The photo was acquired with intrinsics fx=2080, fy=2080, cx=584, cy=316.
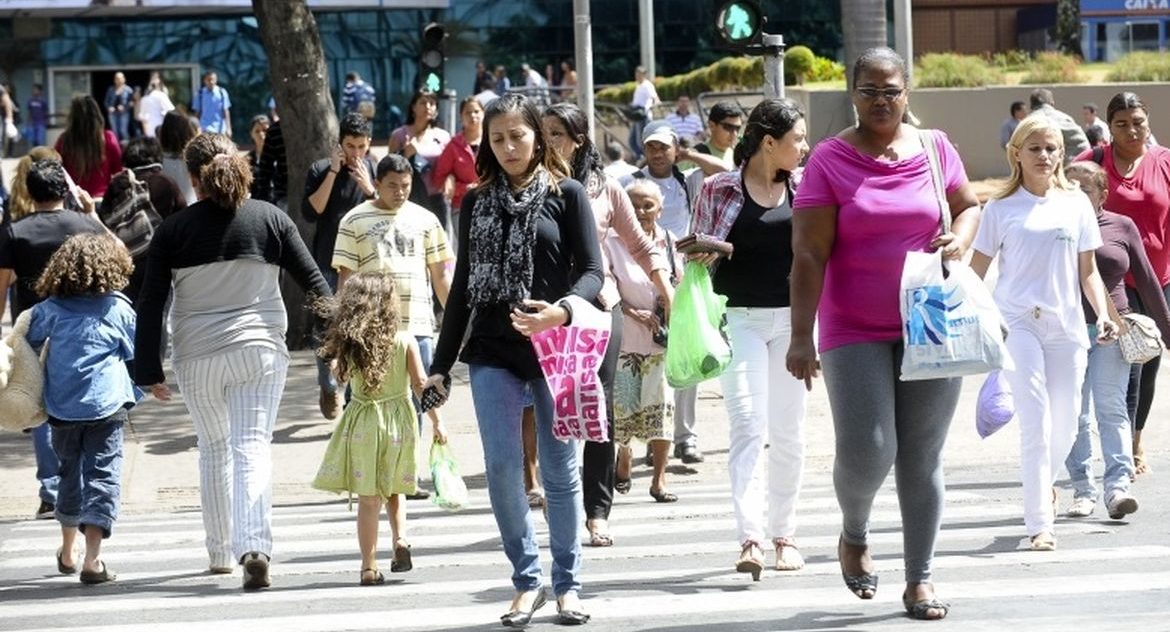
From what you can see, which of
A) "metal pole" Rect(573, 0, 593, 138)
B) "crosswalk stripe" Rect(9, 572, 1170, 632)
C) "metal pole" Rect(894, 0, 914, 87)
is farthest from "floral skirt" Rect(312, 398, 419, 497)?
"metal pole" Rect(894, 0, 914, 87)

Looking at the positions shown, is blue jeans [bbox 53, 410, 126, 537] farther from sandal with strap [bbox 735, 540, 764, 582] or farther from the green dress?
sandal with strap [bbox 735, 540, 764, 582]

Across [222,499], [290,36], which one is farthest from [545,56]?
[222,499]

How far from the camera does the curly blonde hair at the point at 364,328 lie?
8.53 metres

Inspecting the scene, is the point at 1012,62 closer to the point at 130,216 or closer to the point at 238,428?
the point at 130,216

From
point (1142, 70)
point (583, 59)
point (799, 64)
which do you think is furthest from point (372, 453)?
point (799, 64)

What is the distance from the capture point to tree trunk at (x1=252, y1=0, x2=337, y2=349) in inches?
657

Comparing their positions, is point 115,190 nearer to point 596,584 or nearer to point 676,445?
point 676,445

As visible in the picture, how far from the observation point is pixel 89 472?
8906mm

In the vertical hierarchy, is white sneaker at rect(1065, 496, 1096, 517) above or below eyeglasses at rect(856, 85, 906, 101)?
below

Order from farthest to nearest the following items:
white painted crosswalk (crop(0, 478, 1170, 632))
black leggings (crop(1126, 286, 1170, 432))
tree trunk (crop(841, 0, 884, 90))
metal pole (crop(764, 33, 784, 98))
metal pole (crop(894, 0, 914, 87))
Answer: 1. metal pole (crop(894, 0, 914, 87))
2. tree trunk (crop(841, 0, 884, 90))
3. metal pole (crop(764, 33, 784, 98))
4. black leggings (crop(1126, 286, 1170, 432))
5. white painted crosswalk (crop(0, 478, 1170, 632))

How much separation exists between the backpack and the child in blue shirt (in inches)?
196

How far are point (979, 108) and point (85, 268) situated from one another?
23.4 m

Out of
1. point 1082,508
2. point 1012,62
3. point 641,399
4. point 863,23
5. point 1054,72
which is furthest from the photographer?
point 1012,62

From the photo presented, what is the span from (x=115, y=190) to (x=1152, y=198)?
22.7 feet
